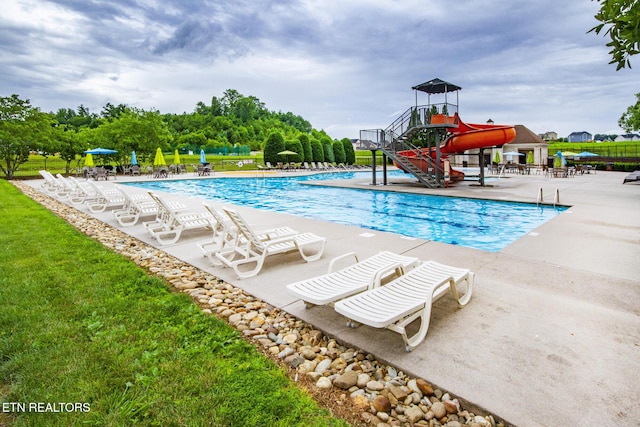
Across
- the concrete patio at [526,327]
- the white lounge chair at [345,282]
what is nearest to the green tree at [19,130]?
the concrete patio at [526,327]

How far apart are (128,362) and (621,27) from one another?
4.20 m

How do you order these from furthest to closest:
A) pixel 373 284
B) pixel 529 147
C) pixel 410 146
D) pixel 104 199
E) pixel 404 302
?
pixel 529 147, pixel 410 146, pixel 104 199, pixel 373 284, pixel 404 302

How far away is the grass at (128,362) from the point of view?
214 cm

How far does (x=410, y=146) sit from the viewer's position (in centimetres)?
1964

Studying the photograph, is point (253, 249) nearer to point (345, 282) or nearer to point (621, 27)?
point (345, 282)

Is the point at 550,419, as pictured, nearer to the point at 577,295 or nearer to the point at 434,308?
the point at 434,308

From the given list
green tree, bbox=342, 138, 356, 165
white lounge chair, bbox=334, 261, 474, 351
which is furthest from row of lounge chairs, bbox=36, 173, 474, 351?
green tree, bbox=342, 138, 356, 165

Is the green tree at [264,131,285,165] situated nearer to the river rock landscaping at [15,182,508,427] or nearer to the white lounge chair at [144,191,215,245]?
the white lounge chair at [144,191,215,245]

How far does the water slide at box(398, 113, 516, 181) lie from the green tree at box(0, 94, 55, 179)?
24.0 metres

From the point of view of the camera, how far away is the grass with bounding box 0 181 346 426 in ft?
7.01

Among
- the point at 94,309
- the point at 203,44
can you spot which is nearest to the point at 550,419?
the point at 94,309

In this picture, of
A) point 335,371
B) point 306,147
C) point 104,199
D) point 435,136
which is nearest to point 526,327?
point 335,371

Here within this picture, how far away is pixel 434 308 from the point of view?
3.73 m

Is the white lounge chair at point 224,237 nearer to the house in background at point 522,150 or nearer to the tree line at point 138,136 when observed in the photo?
the tree line at point 138,136
